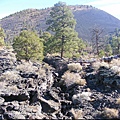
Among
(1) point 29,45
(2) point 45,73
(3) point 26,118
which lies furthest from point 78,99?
(1) point 29,45

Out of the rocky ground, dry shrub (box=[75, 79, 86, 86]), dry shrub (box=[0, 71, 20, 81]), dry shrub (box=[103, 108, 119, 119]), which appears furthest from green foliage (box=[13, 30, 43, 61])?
dry shrub (box=[103, 108, 119, 119])

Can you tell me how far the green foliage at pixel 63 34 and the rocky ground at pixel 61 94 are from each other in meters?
8.86

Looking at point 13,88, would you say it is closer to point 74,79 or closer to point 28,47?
point 74,79

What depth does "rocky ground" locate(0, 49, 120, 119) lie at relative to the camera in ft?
52.8

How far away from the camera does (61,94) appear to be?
797 inches

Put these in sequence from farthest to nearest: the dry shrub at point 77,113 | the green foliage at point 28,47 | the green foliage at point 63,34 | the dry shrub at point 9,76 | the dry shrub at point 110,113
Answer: the green foliage at point 63,34, the green foliage at point 28,47, the dry shrub at point 9,76, the dry shrub at point 77,113, the dry shrub at point 110,113

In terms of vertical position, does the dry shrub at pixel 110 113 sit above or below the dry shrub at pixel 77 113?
above

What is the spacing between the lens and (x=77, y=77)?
22.8 meters

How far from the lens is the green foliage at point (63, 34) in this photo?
34.5 meters

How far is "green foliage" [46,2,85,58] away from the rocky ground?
8.86 metres

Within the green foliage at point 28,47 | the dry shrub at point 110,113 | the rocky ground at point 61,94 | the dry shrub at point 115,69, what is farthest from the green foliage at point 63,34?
the dry shrub at point 110,113

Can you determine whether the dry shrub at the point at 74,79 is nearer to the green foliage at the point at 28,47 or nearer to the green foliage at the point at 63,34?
the green foliage at the point at 28,47

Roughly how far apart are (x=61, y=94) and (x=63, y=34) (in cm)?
1523

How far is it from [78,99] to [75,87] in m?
2.92
